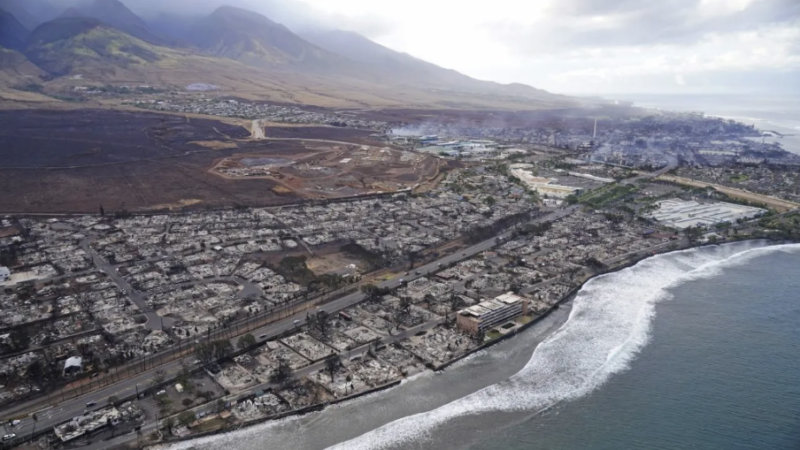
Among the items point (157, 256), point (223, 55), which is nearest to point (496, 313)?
point (157, 256)

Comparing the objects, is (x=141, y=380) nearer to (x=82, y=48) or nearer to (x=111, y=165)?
(x=111, y=165)

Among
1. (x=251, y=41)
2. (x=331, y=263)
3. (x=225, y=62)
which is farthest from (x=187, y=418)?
(x=251, y=41)

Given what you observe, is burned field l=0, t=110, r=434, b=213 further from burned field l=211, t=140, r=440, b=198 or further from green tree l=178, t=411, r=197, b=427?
green tree l=178, t=411, r=197, b=427

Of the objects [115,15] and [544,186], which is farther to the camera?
[115,15]

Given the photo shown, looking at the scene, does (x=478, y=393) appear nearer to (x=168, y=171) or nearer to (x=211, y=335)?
(x=211, y=335)

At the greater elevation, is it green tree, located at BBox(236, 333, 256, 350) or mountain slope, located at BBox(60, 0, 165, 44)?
mountain slope, located at BBox(60, 0, 165, 44)

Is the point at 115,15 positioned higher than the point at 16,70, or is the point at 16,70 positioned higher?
the point at 115,15

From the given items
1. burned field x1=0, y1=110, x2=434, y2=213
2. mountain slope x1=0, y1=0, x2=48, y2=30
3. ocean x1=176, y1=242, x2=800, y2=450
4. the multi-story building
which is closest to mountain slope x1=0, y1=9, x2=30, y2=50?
mountain slope x1=0, y1=0, x2=48, y2=30
